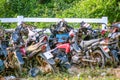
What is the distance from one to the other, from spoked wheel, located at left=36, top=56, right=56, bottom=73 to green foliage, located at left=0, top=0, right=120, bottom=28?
26.1 ft

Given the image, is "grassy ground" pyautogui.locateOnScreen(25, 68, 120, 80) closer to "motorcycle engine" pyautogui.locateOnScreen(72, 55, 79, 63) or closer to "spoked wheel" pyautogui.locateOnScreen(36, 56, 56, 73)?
"spoked wheel" pyautogui.locateOnScreen(36, 56, 56, 73)

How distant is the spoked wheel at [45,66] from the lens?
9.26 m

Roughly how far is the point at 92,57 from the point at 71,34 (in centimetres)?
109

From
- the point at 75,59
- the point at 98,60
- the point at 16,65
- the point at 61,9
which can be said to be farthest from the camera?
the point at 61,9

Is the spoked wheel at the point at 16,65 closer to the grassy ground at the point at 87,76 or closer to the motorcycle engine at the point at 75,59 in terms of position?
the grassy ground at the point at 87,76

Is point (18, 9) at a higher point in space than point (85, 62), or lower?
higher

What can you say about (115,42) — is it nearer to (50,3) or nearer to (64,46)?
(64,46)

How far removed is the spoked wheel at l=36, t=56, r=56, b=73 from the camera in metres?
9.26

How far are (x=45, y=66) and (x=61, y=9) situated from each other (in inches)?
452

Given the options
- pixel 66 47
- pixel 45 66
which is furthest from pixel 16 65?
pixel 66 47

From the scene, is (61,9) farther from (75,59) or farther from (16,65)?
(16,65)

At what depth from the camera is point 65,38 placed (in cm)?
1127

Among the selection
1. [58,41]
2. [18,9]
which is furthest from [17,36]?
[18,9]

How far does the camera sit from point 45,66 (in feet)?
30.8
